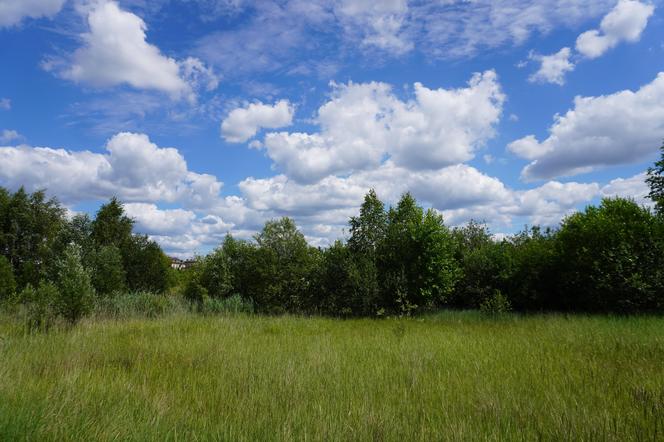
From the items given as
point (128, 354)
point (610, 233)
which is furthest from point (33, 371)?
point (610, 233)

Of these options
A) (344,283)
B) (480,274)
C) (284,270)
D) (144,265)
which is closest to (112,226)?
(144,265)

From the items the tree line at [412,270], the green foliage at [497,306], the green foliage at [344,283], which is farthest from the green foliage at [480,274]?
the green foliage at [344,283]

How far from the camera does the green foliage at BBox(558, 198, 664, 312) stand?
14.4 meters

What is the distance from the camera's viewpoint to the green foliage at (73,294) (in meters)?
12.9

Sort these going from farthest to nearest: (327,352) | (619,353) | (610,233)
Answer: (610,233), (327,352), (619,353)

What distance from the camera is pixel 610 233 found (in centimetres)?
1501

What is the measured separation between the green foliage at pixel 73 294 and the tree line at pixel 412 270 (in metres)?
0.03

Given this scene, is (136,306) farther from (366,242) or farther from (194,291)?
(366,242)

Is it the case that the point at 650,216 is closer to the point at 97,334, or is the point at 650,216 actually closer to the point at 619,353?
the point at 619,353

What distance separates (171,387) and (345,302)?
39.2ft

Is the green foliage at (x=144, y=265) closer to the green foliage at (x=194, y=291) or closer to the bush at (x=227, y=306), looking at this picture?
the green foliage at (x=194, y=291)

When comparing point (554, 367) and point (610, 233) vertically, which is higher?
point (610, 233)

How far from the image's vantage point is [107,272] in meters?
21.0

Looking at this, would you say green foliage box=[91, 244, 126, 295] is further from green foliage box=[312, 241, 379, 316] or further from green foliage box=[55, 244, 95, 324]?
green foliage box=[312, 241, 379, 316]
